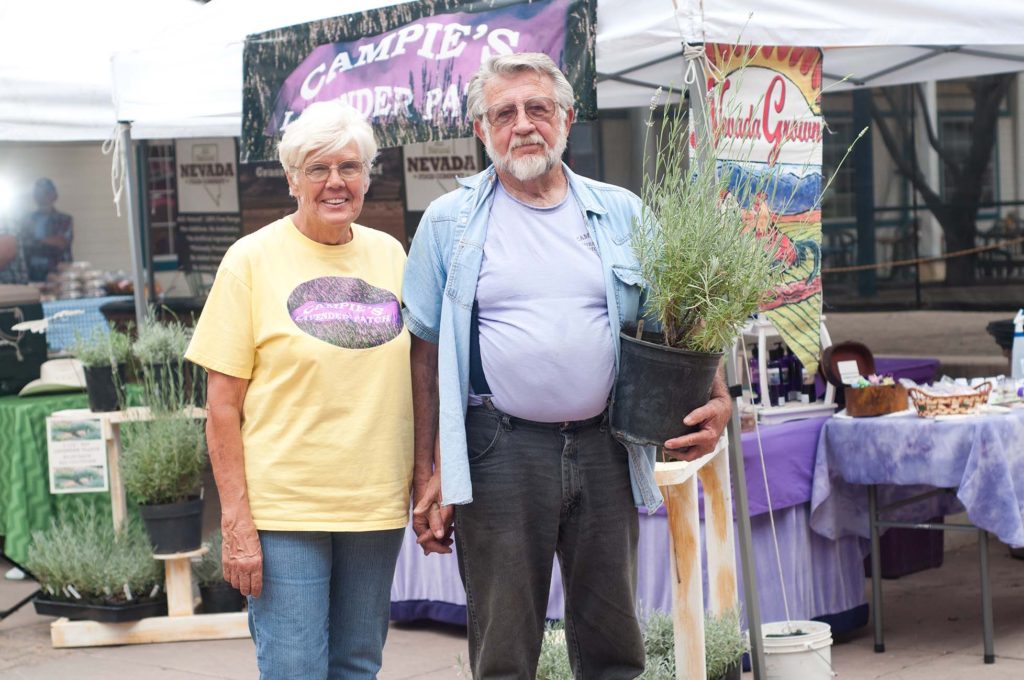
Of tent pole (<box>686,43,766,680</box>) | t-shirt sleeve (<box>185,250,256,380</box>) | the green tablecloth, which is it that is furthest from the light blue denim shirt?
the green tablecloth

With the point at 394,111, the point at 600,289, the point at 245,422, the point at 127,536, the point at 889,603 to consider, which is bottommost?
the point at 889,603

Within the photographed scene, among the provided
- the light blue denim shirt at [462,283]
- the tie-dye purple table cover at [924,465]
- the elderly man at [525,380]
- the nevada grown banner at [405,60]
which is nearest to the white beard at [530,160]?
the elderly man at [525,380]

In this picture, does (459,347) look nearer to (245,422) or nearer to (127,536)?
(245,422)

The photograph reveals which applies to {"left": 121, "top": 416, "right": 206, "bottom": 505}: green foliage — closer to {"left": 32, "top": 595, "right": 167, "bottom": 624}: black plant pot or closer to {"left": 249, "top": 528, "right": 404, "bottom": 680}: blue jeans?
{"left": 32, "top": 595, "right": 167, "bottom": 624}: black plant pot

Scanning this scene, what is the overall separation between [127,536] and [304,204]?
331cm

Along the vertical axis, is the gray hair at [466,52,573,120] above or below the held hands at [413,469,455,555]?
above

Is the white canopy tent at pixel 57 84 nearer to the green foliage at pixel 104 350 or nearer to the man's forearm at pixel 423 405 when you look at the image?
the green foliage at pixel 104 350

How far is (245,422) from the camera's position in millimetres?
3119

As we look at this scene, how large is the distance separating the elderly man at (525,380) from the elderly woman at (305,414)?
116 millimetres

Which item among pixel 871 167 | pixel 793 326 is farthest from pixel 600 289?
pixel 871 167

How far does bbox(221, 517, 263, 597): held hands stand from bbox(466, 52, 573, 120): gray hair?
1.04 m

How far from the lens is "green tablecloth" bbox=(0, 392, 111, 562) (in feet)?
21.3

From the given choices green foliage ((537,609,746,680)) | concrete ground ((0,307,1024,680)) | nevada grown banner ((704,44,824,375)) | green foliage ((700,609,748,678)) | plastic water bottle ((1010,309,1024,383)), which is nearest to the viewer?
green foliage ((537,609,746,680))

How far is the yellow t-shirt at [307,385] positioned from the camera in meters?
3.05
